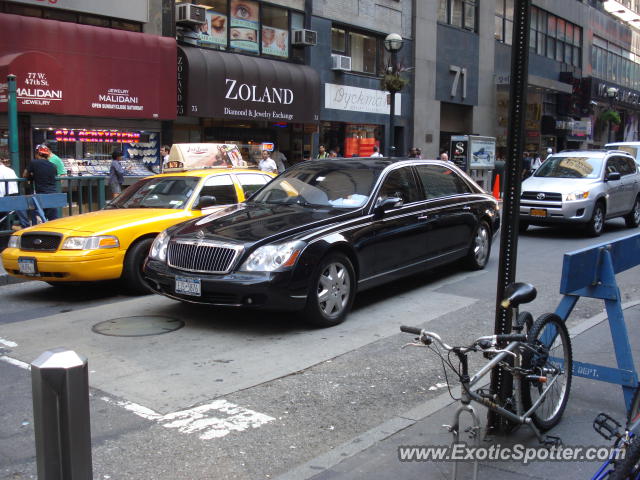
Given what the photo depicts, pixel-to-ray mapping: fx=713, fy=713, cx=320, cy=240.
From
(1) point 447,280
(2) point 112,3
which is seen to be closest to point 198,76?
(2) point 112,3

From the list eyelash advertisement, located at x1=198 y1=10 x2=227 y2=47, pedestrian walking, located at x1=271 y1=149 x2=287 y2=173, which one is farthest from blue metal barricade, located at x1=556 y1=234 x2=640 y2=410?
pedestrian walking, located at x1=271 y1=149 x2=287 y2=173

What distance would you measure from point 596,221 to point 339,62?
1209cm

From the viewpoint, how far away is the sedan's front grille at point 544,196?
45.6 ft

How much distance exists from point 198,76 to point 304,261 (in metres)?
13.3

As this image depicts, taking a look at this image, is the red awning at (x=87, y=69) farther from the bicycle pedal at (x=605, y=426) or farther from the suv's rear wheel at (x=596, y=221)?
the bicycle pedal at (x=605, y=426)

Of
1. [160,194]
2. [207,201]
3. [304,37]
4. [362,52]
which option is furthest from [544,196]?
[362,52]

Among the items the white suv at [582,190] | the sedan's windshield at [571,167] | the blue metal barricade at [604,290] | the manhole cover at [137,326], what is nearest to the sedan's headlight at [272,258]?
the manhole cover at [137,326]

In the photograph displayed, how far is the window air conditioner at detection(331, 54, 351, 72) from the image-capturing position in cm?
2386

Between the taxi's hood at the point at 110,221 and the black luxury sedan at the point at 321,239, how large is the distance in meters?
1.11

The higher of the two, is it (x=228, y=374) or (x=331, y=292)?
(x=331, y=292)

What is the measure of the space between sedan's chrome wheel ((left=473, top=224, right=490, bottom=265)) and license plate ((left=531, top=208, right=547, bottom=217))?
Answer: 4134mm

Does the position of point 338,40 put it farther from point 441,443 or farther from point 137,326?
point 441,443

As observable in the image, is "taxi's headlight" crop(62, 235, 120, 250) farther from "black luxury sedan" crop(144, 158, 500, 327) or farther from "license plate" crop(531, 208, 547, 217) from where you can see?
"license plate" crop(531, 208, 547, 217)

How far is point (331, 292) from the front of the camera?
7211 mm
